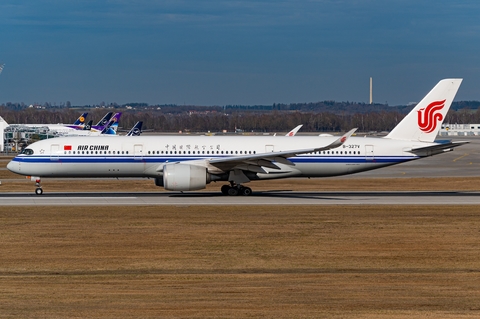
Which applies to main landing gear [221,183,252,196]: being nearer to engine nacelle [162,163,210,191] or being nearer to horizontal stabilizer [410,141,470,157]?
engine nacelle [162,163,210,191]

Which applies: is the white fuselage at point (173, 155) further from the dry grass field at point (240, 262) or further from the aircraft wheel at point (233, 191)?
the dry grass field at point (240, 262)

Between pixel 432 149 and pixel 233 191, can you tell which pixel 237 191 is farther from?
pixel 432 149

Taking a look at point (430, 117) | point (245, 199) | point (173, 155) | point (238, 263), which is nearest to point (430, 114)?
point (430, 117)

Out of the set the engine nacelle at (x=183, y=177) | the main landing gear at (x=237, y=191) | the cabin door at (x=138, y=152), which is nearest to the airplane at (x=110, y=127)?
the cabin door at (x=138, y=152)

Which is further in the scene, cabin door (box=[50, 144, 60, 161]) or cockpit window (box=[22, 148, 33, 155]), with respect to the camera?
cockpit window (box=[22, 148, 33, 155])

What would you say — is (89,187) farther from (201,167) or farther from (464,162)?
(464,162)

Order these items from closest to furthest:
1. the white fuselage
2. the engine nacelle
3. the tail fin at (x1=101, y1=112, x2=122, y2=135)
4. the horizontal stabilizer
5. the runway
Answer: the runway, the engine nacelle, the horizontal stabilizer, the white fuselage, the tail fin at (x1=101, y1=112, x2=122, y2=135)

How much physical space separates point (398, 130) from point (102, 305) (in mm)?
28747

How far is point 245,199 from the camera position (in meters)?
38.0

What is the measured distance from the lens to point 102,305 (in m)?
16.0

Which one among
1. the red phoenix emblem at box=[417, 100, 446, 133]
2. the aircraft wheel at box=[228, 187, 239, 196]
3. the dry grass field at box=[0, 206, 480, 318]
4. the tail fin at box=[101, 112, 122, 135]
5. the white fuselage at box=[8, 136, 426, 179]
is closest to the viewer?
the dry grass field at box=[0, 206, 480, 318]

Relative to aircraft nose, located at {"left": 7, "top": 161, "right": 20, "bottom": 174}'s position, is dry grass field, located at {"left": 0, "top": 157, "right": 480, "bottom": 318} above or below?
below

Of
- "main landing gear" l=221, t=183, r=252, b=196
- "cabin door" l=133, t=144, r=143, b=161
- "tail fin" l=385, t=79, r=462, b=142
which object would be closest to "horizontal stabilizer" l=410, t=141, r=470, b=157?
"tail fin" l=385, t=79, r=462, b=142

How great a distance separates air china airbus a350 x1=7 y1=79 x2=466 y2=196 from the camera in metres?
38.8
